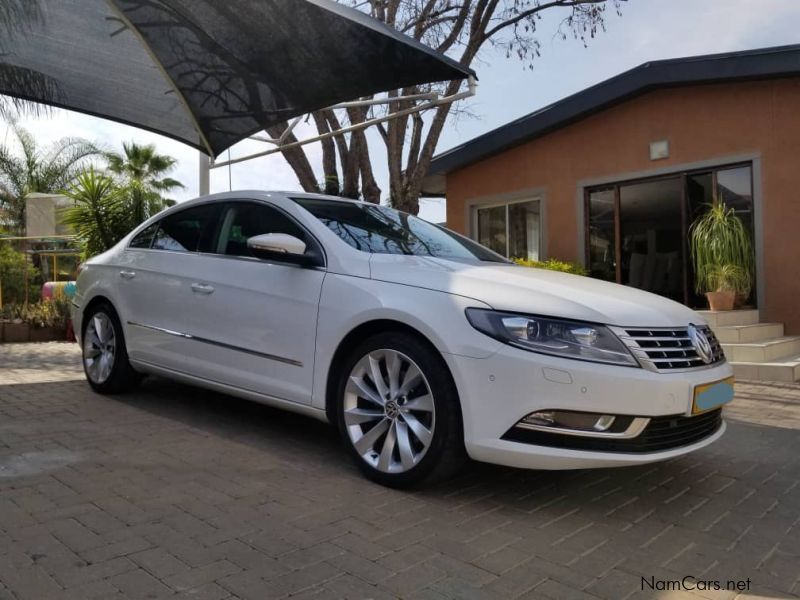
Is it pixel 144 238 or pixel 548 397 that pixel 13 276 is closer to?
pixel 144 238

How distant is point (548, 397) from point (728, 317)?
5851 mm

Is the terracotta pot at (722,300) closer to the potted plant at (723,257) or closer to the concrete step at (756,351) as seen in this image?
the potted plant at (723,257)

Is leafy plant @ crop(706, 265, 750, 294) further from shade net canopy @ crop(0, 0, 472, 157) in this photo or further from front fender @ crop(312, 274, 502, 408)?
front fender @ crop(312, 274, 502, 408)

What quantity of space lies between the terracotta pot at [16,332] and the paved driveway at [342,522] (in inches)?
237

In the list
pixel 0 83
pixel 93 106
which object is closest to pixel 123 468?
pixel 0 83

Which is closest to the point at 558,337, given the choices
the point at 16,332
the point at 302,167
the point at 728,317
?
the point at 728,317

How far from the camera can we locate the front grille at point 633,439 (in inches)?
110

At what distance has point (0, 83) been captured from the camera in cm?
710

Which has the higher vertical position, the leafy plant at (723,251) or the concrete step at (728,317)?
the leafy plant at (723,251)

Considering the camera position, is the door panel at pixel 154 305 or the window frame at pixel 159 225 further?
the window frame at pixel 159 225

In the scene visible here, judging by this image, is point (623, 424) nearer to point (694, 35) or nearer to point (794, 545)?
point (794, 545)

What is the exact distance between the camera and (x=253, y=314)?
3.82 meters

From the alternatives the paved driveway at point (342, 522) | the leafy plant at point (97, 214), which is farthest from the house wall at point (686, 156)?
the leafy plant at point (97, 214)

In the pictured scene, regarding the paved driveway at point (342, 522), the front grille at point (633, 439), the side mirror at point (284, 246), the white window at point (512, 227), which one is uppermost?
the white window at point (512, 227)
